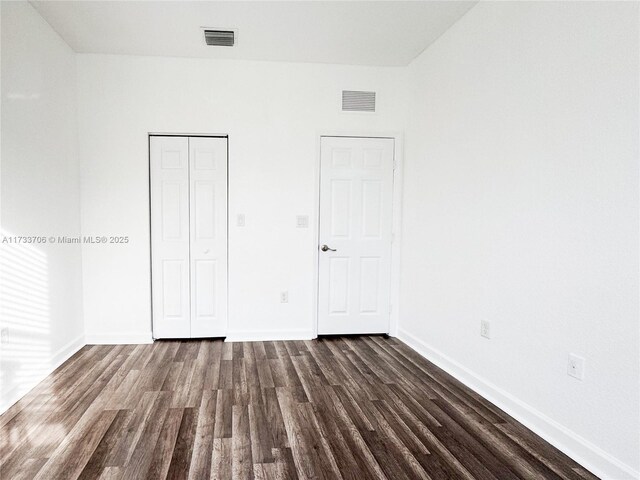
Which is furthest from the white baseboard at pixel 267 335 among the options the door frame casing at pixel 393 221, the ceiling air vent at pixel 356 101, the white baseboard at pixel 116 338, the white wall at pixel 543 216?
the ceiling air vent at pixel 356 101

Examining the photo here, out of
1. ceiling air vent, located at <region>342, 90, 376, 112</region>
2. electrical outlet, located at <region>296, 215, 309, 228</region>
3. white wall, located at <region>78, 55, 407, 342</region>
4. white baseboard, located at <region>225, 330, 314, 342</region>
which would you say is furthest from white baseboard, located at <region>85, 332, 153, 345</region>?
ceiling air vent, located at <region>342, 90, 376, 112</region>

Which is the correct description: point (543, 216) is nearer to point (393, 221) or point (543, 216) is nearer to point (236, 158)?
point (393, 221)

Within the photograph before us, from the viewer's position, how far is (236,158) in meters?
3.89

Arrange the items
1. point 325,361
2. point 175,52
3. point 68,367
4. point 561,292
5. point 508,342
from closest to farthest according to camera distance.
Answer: point 561,292, point 508,342, point 68,367, point 325,361, point 175,52

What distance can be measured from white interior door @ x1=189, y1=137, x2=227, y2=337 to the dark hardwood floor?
651 mm

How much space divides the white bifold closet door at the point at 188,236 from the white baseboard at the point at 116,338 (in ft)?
0.40

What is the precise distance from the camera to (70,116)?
3.57m

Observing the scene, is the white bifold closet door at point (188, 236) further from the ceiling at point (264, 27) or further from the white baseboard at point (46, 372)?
the ceiling at point (264, 27)

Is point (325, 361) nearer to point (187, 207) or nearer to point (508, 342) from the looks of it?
point (508, 342)

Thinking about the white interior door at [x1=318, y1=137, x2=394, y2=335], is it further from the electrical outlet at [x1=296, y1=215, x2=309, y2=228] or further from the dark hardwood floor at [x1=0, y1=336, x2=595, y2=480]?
the dark hardwood floor at [x1=0, y1=336, x2=595, y2=480]

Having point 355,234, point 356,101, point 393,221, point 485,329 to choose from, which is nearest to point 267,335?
point 355,234

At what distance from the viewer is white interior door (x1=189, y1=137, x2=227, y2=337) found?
3.90 metres

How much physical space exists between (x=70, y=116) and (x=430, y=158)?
319cm

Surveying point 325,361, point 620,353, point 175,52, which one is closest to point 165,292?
point 325,361
